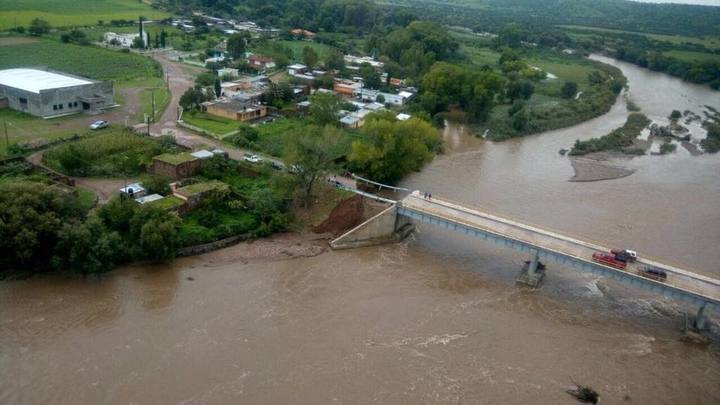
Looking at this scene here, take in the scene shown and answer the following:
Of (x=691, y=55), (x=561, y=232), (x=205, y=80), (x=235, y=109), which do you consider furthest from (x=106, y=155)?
(x=691, y=55)

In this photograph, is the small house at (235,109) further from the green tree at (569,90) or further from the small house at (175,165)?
the green tree at (569,90)

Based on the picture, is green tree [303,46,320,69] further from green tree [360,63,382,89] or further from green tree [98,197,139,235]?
green tree [98,197,139,235]

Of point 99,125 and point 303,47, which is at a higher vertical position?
point 303,47

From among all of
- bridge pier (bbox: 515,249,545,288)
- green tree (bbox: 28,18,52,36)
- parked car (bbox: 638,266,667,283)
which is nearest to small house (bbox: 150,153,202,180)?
bridge pier (bbox: 515,249,545,288)

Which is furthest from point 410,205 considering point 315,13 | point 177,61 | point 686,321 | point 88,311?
point 315,13

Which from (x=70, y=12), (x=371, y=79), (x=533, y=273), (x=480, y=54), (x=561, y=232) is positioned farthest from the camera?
(x=480, y=54)

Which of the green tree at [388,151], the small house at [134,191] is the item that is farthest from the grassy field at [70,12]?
the green tree at [388,151]

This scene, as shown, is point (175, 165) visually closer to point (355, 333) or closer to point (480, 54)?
point (355, 333)
